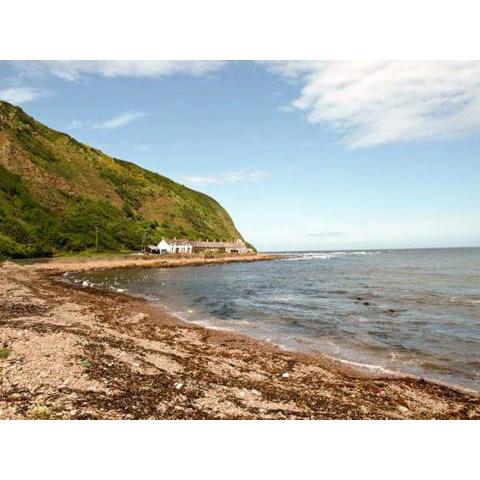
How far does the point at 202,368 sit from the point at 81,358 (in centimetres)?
368

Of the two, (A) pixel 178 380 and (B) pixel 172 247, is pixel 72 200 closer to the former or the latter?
(B) pixel 172 247

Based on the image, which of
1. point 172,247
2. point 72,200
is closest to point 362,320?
point 72,200

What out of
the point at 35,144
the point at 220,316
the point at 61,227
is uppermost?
the point at 35,144

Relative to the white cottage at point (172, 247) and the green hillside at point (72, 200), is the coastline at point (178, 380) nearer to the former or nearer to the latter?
the green hillside at point (72, 200)

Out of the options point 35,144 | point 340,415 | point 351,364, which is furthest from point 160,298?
point 35,144

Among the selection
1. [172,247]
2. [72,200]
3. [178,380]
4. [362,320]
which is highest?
[72,200]

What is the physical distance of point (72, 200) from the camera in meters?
96.2

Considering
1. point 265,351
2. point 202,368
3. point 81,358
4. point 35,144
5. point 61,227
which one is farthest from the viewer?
point 35,144

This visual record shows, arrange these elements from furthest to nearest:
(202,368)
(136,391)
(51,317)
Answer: (51,317) → (202,368) → (136,391)

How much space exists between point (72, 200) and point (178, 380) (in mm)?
93492

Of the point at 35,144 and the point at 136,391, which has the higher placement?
the point at 35,144

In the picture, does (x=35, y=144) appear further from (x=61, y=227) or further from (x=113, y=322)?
(x=113, y=322)

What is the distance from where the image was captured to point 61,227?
81.1 meters

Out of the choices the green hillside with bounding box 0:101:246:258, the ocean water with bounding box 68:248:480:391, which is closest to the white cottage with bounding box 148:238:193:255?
the green hillside with bounding box 0:101:246:258
